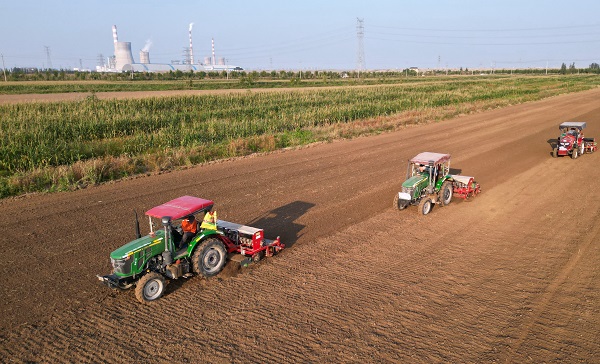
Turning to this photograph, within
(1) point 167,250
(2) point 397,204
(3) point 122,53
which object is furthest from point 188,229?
(3) point 122,53

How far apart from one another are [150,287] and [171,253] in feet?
2.39

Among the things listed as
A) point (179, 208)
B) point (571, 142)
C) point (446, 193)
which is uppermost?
point (179, 208)

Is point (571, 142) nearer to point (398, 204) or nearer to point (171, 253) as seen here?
point (398, 204)

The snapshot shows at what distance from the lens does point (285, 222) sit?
40.9ft

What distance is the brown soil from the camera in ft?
22.9

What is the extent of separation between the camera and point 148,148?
21328mm

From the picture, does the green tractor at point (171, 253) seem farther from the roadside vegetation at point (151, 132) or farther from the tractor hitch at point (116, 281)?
the roadside vegetation at point (151, 132)

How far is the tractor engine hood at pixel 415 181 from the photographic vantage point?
12.7m

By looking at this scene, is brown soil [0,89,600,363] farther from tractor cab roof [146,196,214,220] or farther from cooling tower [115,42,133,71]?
cooling tower [115,42,133,71]

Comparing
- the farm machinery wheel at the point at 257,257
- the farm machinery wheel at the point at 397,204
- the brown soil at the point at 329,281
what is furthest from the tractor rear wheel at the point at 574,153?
the farm machinery wheel at the point at 257,257

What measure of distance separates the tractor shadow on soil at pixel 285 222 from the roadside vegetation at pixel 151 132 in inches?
274

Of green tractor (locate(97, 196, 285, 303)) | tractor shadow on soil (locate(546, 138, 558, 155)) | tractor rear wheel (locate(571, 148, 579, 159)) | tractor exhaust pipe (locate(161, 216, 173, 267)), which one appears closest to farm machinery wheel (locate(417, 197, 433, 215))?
green tractor (locate(97, 196, 285, 303))

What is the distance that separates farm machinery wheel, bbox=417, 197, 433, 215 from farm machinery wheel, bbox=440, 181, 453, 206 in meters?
0.70

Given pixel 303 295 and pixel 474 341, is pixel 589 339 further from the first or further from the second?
pixel 303 295
